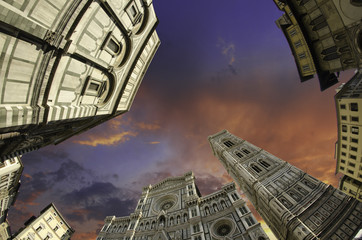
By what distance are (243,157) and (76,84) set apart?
125 feet

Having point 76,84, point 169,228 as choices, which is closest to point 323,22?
point 76,84

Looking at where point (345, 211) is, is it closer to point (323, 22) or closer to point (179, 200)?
point (323, 22)

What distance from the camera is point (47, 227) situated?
113 ft

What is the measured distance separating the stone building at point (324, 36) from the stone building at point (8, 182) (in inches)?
1768

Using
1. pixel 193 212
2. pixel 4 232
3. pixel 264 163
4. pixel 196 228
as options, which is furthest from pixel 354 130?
pixel 4 232

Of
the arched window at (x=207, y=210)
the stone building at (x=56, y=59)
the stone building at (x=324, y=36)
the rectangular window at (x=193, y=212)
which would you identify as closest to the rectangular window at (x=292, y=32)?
the stone building at (x=324, y=36)

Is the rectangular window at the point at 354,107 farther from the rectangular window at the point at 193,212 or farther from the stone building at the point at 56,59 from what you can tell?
the stone building at the point at 56,59

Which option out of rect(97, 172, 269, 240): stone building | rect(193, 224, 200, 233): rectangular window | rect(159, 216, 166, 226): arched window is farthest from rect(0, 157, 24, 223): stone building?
rect(193, 224, 200, 233): rectangular window

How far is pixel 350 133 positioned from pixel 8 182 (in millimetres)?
70132

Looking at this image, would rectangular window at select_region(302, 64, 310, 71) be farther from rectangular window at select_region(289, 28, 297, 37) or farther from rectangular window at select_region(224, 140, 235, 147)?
rectangular window at select_region(224, 140, 235, 147)

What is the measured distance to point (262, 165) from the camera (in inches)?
1340

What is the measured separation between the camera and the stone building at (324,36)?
10.7m

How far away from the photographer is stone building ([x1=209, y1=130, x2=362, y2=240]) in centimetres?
1891

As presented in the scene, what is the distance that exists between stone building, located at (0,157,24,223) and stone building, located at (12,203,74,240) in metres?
4.66
